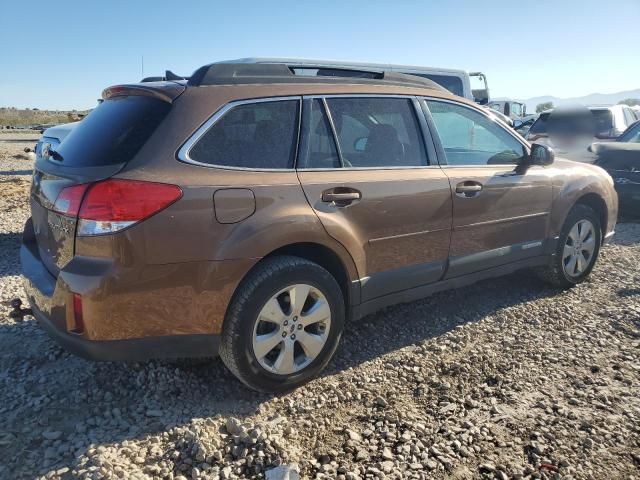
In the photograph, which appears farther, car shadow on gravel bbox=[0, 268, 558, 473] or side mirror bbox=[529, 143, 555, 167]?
side mirror bbox=[529, 143, 555, 167]

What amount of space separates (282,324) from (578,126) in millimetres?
10083

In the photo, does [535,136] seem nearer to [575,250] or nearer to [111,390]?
[575,250]

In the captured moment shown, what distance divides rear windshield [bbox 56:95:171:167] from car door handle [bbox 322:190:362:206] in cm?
99

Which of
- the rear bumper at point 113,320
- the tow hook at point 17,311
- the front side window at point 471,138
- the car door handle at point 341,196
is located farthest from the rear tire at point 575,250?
the tow hook at point 17,311

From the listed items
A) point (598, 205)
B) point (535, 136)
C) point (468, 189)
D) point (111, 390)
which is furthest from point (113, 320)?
point (535, 136)

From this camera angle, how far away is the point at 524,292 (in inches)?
190

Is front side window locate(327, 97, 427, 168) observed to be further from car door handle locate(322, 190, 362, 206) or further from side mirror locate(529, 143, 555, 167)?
side mirror locate(529, 143, 555, 167)

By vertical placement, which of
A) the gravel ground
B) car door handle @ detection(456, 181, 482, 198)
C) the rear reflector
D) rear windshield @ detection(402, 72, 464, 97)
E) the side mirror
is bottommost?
the gravel ground

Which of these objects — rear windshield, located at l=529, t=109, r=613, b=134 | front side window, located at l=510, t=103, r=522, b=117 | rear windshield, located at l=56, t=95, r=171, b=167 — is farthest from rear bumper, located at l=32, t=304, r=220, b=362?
front side window, located at l=510, t=103, r=522, b=117

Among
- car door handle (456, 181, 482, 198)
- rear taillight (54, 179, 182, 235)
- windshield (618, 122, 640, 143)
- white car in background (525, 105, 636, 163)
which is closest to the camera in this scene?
rear taillight (54, 179, 182, 235)

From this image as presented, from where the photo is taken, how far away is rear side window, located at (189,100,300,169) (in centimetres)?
276

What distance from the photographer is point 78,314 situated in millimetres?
2549

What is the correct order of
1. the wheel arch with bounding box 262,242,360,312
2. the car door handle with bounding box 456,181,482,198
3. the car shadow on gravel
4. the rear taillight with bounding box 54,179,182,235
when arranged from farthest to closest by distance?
the car door handle with bounding box 456,181,482,198 < the wheel arch with bounding box 262,242,360,312 < the car shadow on gravel < the rear taillight with bounding box 54,179,182,235

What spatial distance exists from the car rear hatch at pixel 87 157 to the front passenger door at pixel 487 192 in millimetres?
1965
